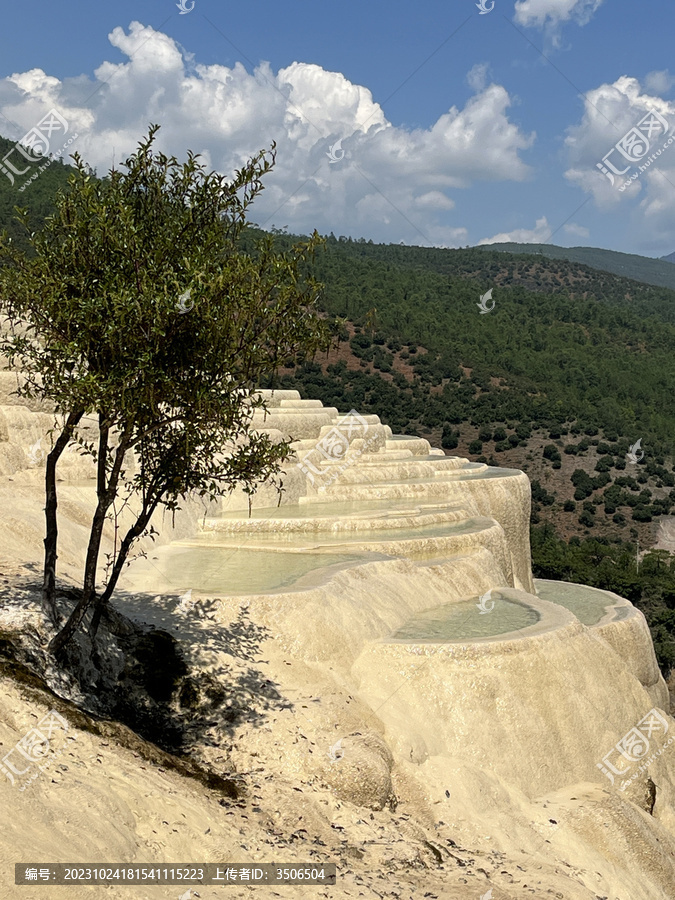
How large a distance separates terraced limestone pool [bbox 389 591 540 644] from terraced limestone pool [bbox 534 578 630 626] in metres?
4.72

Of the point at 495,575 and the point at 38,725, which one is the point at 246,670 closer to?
the point at 38,725

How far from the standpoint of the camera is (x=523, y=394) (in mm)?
58750

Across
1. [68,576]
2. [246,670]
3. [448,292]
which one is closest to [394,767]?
[246,670]

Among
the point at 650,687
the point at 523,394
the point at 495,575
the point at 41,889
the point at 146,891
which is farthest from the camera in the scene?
the point at 523,394

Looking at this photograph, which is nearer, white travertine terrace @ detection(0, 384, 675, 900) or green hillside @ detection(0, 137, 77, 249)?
white travertine terrace @ detection(0, 384, 675, 900)

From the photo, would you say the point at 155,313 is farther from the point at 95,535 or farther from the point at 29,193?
the point at 29,193

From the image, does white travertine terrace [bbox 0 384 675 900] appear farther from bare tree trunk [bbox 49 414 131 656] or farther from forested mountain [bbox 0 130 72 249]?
forested mountain [bbox 0 130 72 249]

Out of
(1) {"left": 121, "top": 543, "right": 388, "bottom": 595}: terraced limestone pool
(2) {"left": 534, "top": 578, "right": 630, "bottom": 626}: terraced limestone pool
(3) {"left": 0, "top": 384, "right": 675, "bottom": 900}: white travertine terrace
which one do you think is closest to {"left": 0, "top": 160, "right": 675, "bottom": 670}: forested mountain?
(2) {"left": 534, "top": 578, "right": 630, "bottom": 626}: terraced limestone pool

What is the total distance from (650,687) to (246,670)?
1227 cm
